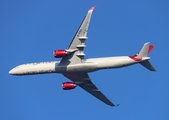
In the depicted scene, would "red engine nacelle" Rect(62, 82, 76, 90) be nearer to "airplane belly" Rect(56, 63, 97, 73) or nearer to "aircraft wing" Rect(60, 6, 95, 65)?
"airplane belly" Rect(56, 63, 97, 73)

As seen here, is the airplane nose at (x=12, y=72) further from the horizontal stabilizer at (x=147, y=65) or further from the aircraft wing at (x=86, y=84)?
the horizontal stabilizer at (x=147, y=65)

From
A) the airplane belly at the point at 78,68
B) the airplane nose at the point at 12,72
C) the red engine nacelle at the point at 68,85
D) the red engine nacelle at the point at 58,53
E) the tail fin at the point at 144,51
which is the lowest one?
the red engine nacelle at the point at 68,85

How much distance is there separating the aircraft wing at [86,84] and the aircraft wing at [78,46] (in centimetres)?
709

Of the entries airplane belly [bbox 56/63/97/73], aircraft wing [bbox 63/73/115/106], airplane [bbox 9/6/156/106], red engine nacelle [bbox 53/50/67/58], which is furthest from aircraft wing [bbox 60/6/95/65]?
aircraft wing [bbox 63/73/115/106]

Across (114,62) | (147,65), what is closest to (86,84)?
(114,62)

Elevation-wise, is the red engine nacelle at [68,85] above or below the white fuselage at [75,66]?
below

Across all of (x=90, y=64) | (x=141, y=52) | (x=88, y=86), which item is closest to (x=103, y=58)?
(x=90, y=64)

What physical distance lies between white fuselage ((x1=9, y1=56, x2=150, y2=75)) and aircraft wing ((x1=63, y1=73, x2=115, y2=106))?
605cm

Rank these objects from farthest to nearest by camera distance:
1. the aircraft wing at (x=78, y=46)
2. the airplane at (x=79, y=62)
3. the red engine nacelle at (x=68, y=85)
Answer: the red engine nacelle at (x=68, y=85) → the airplane at (x=79, y=62) → the aircraft wing at (x=78, y=46)

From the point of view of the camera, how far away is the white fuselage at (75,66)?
7862 centimetres

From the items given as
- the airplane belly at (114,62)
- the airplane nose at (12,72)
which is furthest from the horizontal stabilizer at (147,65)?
the airplane nose at (12,72)

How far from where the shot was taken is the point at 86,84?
297 ft

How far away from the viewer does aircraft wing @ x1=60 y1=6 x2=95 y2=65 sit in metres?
75.2

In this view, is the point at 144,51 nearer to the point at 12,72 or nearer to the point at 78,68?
the point at 78,68
